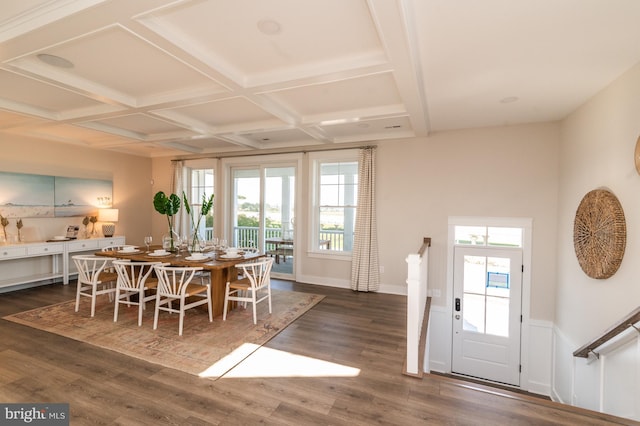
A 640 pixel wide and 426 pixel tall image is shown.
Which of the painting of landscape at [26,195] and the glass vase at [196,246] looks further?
the painting of landscape at [26,195]

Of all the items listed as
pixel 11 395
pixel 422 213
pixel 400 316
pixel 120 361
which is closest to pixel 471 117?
pixel 422 213

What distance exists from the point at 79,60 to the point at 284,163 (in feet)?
12.3

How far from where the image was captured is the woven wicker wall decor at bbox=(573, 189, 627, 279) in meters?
2.81

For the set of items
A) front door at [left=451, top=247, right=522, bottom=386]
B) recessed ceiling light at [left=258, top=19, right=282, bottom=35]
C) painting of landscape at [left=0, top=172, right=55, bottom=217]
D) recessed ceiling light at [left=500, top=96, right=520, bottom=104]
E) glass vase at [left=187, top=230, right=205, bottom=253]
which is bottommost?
front door at [left=451, top=247, right=522, bottom=386]

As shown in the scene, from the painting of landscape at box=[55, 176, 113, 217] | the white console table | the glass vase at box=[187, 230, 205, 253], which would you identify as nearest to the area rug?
the glass vase at box=[187, 230, 205, 253]

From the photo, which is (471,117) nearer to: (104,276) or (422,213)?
(422,213)

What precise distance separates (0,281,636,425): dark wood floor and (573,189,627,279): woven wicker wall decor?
1446 millimetres

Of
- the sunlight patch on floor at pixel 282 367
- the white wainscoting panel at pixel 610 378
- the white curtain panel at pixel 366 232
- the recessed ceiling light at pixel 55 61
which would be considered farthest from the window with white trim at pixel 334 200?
the recessed ceiling light at pixel 55 61

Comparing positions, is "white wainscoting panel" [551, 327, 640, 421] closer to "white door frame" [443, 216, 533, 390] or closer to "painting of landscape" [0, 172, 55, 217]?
"white door frame" [443, 216, 533, 390]

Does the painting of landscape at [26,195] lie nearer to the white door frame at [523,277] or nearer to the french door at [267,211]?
the french door at [267,211]

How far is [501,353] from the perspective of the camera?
4520mm

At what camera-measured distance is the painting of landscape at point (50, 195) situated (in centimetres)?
512

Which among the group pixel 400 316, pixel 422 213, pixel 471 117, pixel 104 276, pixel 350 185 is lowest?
pixel 400 316

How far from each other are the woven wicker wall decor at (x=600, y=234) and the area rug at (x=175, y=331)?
3.43 meters
